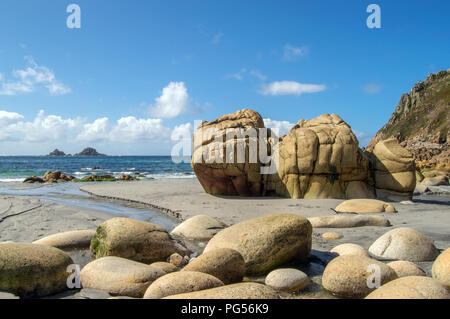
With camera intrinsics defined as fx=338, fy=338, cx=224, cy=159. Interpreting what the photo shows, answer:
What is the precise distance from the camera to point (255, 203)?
1079cm

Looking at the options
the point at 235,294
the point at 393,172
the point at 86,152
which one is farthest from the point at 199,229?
the point at 86,152

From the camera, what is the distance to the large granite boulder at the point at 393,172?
1124 centimetres

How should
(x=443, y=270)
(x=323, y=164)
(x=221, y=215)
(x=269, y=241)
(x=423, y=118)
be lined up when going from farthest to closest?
(x=423, y=118) → (x=323, y=164) → (x=221, y=215) → (x=269, y=241) → (x=443, y=270)

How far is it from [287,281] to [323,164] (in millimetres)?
7819

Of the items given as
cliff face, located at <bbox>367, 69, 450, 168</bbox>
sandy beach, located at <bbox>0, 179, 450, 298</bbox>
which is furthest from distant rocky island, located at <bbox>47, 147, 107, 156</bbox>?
sandy beach, located at <bbox>0, 179, 450, 298</bbox>

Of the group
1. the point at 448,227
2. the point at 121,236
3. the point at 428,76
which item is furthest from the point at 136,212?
the point at 428,76

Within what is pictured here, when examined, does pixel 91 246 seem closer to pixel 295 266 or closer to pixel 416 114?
pixel 295 266

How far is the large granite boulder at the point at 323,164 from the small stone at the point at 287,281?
7.61 m

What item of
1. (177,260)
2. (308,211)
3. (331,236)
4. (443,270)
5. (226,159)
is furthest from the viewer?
(226,159)

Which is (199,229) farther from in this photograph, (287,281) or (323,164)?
(323,164)

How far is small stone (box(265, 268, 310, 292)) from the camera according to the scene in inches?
153

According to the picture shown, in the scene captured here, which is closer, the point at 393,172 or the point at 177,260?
the point at 177,260

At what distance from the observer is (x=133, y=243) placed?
5.20 m

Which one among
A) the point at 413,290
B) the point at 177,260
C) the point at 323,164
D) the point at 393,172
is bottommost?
the point at 177,260
